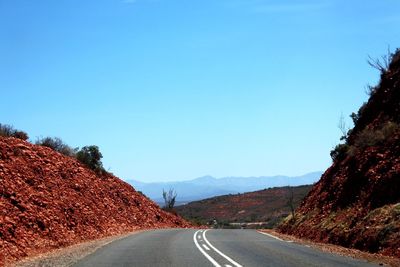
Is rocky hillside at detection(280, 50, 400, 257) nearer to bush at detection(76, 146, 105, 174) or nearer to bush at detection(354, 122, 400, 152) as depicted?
bush at detection(354, 122, 400, 152)

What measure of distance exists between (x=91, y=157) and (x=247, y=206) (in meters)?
58.6

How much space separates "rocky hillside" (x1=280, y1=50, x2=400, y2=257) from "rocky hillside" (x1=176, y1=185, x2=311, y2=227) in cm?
4467

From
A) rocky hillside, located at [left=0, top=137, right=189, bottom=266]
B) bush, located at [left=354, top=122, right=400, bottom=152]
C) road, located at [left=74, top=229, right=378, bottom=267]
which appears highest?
bush, located at [left=354, top=122, right=400, bottom=152]

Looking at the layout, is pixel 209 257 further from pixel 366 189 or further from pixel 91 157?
pixel 91 157

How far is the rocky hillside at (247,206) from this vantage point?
81.0 meters

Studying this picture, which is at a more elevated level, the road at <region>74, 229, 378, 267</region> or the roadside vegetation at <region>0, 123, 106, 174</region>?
the roadside vegetation at <region>0, 123, 106, 174</region>

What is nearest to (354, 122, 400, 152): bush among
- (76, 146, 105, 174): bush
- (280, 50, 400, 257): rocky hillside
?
(280, 50, 400, 257): rocky hillside

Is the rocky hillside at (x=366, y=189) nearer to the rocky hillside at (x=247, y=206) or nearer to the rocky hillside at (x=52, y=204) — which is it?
the rocky hillside at (x=52, y=204)

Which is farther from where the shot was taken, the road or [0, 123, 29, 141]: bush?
[0, 123, 29, 141]: bush

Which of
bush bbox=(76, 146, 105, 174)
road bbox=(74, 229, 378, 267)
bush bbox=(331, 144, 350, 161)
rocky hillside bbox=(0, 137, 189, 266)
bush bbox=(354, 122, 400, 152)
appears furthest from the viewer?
bush bbox=(76, 146, 105, 174)

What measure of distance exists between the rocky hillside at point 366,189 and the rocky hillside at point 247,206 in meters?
44.7

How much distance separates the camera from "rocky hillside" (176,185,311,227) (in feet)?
266

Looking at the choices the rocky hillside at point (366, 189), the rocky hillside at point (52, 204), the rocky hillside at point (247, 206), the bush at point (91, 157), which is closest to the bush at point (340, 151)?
the rocky hillside at point (366, 189)

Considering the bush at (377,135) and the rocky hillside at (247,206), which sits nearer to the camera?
the bush at (377,135)
